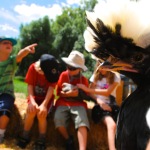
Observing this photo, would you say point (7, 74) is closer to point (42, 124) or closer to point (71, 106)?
point (42, 124)

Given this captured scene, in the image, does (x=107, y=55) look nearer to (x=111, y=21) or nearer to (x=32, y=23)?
(x=111, y=21)

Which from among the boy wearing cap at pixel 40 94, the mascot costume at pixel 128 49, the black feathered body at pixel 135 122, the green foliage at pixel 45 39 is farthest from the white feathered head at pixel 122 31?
the green foliage at pixel 45 39

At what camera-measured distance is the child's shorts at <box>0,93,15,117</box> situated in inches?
156

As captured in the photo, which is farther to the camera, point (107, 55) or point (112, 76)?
point (112, 76)

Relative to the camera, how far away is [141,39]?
1439 mm

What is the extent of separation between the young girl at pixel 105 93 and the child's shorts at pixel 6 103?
786mm

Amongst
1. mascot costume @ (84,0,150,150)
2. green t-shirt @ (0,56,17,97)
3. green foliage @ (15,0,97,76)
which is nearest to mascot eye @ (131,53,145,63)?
mascot costume @ (84,0,150,150)

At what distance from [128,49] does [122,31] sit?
0.08m

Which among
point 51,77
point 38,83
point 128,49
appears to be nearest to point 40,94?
point 38,83

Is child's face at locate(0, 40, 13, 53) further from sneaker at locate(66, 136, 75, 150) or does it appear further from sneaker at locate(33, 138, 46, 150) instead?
sneaker at locate(66, 136, 75, 150)

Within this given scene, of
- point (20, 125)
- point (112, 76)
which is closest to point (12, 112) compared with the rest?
point (20, 125)

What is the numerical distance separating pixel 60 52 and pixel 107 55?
20.8m

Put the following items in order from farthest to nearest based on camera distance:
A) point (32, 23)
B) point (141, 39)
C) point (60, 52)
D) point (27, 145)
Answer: point (32, 23) → point (60, 52) → point (27, 145) → point (141, 39)

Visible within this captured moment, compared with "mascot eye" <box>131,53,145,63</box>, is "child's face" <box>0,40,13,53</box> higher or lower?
higher
